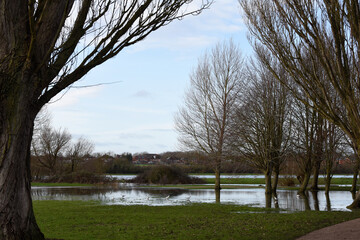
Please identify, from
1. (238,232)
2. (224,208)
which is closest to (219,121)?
(224,208)

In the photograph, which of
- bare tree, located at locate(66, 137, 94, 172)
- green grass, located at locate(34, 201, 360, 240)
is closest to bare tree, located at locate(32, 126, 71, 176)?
bare tree, located at locate(66, 137, 94, 172)

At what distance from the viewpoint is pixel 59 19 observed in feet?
25.4

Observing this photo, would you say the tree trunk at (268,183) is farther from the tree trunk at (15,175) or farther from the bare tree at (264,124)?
the tree trunk at (15,175)

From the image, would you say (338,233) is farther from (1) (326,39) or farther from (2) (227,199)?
(2) (227,199)

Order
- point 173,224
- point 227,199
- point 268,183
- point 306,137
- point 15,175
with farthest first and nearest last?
point 306,137 → point 268,183 → point 227,199 → point 173,224 → point 15,175

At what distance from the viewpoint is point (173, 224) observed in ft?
39.5

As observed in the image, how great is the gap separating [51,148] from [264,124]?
33455mm

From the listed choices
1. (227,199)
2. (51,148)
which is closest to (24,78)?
(227,199)

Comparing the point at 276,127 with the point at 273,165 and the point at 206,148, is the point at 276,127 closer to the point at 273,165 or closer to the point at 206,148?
the point at 273,165

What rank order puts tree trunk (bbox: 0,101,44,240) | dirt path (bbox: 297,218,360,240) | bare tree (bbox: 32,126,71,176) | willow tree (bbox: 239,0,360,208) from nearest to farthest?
tree trunk (bbox: 0,101,44,240) → dirt path (bbox: 297,218,360,240) → willow tree (bbox: 239,0,360,208) → bare tree (bbox: 32,126,71,176)

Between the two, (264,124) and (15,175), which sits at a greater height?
(264,124)

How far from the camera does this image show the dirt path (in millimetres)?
9773

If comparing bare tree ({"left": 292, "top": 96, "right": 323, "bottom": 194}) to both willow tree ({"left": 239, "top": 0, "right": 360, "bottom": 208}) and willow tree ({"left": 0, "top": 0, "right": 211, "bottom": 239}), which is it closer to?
willow tree ({"left": 239, "top": 0, "right": 360, "bottom": 208})

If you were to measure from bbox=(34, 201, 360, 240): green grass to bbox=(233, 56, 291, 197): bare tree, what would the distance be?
42.4ft
